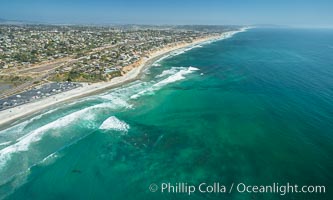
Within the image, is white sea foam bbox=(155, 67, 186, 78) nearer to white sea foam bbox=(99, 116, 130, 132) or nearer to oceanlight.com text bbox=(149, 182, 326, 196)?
white sea foam bbox=(99, 116, 130, 132)

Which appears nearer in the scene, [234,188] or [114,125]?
[234,188]

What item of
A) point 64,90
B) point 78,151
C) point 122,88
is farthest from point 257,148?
point 64,90

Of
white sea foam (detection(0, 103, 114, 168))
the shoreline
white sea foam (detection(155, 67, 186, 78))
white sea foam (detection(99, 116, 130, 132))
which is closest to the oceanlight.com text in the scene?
white sea foam (detection(99, 116, 130, 132))

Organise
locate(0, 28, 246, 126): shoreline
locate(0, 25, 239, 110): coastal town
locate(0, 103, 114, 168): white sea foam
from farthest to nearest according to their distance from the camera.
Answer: locate(0, 25, 239, 110): coastal town, locate(0, 28, 246, 126): shoreline, locate(0, 103, 114, 168): white sea foam

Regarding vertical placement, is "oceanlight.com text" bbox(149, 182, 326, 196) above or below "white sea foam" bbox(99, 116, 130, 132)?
below

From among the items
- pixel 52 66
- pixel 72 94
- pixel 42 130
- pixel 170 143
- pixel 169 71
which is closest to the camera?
pixel 170 143

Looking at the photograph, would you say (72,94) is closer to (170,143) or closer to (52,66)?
(170,143)

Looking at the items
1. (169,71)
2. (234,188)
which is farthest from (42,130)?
(169,71)
